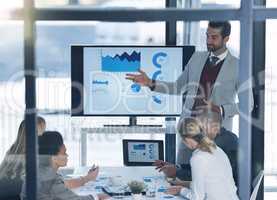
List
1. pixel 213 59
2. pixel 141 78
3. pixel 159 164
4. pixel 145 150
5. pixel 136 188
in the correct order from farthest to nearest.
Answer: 1. pixel 141 78
2. pixel 145 150
3. pixel 213 59
4. pixel 159 164
5. pixel 136 188

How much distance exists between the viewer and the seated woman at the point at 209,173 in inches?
125

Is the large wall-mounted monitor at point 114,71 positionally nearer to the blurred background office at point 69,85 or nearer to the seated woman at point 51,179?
the blurred background office at point 69,85

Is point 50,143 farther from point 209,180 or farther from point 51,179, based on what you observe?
point 209,180

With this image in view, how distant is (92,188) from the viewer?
3.44 m

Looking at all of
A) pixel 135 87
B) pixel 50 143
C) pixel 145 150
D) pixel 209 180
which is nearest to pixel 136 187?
pixel 209 180

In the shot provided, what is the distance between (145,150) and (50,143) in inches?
34.3

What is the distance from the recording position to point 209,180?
10.4 feet

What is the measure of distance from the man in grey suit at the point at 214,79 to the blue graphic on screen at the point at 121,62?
2.28 ft

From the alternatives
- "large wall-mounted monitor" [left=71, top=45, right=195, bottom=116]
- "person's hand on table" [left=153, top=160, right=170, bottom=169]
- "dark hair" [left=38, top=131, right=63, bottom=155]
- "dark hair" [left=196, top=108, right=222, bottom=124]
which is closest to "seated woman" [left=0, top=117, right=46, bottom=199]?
"dark hair" [left=38, top=131, right=63, bottom=155]

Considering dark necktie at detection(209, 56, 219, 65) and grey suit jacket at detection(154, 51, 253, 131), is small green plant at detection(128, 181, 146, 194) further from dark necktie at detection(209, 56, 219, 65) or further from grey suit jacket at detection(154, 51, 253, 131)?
dark necktie at detection(209, 56, 219, 65)

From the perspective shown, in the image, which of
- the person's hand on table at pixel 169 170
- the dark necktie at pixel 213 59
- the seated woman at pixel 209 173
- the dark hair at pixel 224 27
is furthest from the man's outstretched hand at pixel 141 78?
the seated woman at pixel 209 173

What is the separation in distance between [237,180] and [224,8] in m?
0.83

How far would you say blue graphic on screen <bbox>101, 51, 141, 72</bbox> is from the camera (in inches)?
187

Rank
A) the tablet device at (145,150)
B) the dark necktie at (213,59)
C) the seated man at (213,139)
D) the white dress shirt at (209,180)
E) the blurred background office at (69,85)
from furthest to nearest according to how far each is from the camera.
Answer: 1. the blurred background office at (69,85)
2. the tablet device at (145,150)
3. the dark necktie at (213,59)
4. the seated man at (213,139)
5. the white dress shirt at (209,180)
